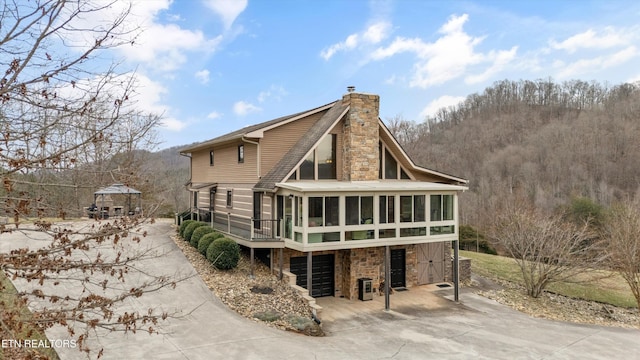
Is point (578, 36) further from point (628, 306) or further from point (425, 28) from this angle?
point (628, 306)

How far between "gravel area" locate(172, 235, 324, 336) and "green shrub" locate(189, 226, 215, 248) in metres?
1.13

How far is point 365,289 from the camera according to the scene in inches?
607

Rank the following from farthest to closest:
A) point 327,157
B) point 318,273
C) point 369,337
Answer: point 327,157 → point 318,273 → point 369,337

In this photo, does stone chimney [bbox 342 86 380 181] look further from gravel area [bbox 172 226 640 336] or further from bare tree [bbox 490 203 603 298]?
bare tree [bbox 490 203 603 298]

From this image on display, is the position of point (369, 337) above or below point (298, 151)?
below

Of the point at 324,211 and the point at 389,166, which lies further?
the point at 389,166

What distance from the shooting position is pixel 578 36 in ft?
103

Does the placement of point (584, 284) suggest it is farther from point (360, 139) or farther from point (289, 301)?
point (289, 301)

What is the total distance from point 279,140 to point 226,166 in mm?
3777

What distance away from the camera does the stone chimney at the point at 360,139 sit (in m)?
15.9

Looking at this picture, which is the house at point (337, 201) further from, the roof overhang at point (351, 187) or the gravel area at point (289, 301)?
the gravel area at point (289, 301)

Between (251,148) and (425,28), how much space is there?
1568cm

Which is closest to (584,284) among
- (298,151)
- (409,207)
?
(409,207)

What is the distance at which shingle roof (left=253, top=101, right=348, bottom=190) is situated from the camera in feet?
49.4
